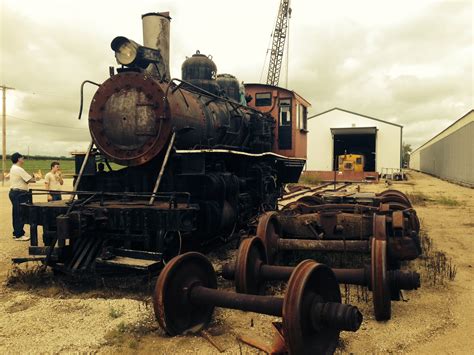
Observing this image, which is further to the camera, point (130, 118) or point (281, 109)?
point (281, 109)

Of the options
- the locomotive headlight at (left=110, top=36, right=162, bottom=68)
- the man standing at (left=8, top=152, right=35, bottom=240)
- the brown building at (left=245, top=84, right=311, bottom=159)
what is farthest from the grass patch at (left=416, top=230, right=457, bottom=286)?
the man standing at (left=8, top=152, right=35, bottom=240)

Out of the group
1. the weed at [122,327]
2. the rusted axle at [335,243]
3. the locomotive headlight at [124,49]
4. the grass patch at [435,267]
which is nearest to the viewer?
the weed at [122,327]

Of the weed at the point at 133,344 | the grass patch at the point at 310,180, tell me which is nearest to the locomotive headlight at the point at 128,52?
the weed at the point at 133,344

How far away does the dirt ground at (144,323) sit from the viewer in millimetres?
3732

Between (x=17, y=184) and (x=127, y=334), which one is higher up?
(x=17, y=184)

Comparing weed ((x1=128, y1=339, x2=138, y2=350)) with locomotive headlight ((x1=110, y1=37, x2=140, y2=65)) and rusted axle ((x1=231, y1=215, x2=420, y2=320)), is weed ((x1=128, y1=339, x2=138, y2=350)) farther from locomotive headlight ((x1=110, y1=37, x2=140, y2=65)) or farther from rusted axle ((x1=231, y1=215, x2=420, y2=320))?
locomotive headlight ((x1=110, y1=37, x2=140, y2=65))

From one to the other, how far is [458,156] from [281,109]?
2368cm

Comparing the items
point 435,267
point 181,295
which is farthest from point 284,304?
point 435,267

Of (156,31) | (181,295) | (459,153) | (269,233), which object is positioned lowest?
(181,295)

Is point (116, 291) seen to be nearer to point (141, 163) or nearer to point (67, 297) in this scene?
point (67, 297)

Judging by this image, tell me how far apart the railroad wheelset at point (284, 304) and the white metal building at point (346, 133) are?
33.6 meters

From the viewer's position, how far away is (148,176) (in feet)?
22.0

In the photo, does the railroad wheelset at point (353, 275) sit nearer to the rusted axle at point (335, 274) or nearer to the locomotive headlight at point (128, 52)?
the rusted axle at point (335, 274)

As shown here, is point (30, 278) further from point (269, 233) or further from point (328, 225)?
point (328, 225)
